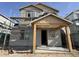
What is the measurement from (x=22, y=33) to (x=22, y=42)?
34.6 inches

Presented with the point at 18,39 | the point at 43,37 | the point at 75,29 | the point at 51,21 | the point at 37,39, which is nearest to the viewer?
the point at 51,21

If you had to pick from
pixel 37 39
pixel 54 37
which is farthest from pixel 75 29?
pixel 37 39

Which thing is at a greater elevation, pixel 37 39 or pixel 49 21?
pixel 49 21

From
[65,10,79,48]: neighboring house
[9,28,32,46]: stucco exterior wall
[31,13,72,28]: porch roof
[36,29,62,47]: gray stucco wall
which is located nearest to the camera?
[31,13,72,28]: porch roof

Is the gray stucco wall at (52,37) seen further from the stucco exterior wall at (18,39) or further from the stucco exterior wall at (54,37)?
the stucco exterior wall at (18,39)

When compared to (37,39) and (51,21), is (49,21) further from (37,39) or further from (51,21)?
(37,39)

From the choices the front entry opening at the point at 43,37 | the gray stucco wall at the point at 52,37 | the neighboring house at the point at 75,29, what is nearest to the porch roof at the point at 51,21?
the gray stucco wall at the point at 52,37

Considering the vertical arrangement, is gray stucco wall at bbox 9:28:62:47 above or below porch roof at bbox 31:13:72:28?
below

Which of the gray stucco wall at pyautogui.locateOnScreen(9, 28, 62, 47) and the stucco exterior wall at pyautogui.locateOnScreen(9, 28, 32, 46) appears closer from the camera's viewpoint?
the gray stucco wall at pyautogui.locateOnScreen(9, 28, 62, 47)

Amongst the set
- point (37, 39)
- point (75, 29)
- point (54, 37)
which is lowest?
point (37, 39)

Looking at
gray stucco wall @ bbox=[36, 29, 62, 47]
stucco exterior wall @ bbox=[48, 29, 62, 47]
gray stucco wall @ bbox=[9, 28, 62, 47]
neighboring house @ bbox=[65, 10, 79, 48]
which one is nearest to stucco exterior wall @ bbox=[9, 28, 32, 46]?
gray stucco wall @ bbox=[9, 28, 62, 47]

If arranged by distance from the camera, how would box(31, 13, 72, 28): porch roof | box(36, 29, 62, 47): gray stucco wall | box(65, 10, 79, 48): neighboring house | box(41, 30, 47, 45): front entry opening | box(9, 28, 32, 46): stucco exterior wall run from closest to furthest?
box(31, 13, 72, 28): porch roof, box(36, 29, 62, 47): gray stucco wall, box(9, 28, 32, 46): stucco exterior wall, box(41, 30, 47, 45): front entry opening, box(65, 10, 79, 48): neighboring house

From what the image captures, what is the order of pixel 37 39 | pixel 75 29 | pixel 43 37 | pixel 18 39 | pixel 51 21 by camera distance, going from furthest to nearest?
1. pixel 75 29
2. pixel 43 37
3. pixel 18 39
4. pixel 37 39
5. pixel 51 21

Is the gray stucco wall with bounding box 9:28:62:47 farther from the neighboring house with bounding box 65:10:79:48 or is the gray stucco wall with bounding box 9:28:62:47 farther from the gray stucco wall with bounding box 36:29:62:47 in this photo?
the neighboring house with bounding box 65:10:79:48
